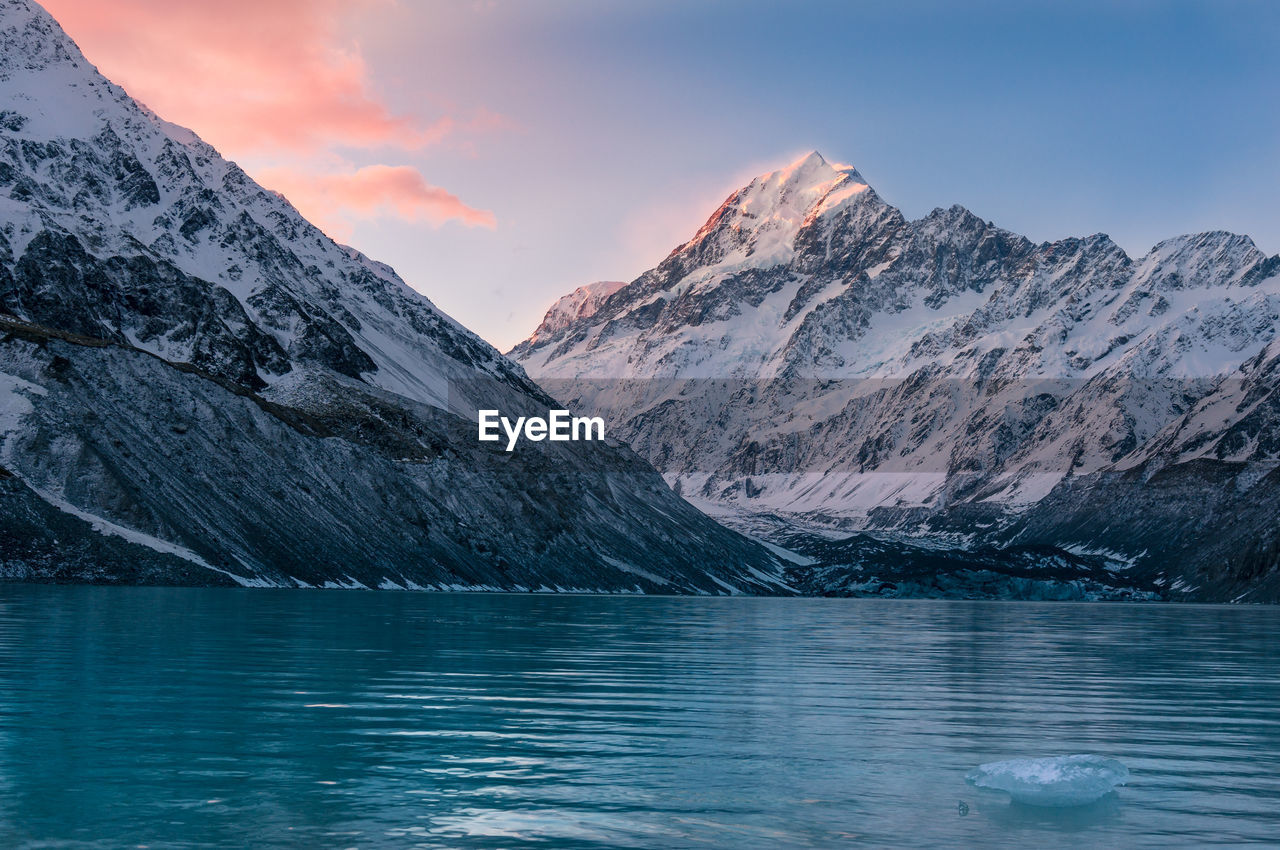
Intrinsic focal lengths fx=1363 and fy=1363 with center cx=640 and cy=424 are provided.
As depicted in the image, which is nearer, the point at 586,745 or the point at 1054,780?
the point at 1054,780

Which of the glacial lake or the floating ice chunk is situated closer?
the glacial lake

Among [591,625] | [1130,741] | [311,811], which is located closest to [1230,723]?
[1130,741]

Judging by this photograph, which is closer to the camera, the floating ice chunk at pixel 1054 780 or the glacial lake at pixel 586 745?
the glacial lake at pixel 586 745

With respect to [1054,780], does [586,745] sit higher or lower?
lower

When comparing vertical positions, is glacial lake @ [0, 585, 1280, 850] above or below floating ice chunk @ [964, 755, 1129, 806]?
below
